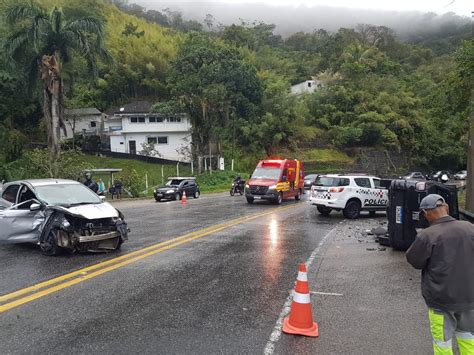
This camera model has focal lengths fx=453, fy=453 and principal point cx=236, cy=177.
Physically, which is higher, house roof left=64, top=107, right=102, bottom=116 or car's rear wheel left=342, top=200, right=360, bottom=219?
house roof left=64, top=107, right=102, bottom=116

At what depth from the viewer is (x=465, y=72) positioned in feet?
48.7

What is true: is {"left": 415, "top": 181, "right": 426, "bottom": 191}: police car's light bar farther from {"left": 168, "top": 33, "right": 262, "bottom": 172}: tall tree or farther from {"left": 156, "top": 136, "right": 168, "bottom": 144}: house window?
{"left": 156, "top": 136, "right": 168, "bottom": 144}: house window

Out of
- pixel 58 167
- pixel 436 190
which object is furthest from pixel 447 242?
pixel 58 167

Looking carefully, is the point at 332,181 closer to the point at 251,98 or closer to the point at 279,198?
the point at 279,198

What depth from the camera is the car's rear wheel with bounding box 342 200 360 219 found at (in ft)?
58.4

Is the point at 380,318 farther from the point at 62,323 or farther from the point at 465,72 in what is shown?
the point at 465,72

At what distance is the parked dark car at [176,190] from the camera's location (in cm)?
2902

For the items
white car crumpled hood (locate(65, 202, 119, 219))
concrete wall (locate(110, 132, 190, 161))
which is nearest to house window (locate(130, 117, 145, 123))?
concrete wall (locate(110, 132, 190, 161))

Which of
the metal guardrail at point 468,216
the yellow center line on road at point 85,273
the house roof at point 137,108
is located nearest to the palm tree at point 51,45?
the yellow center line on road at point 85,273

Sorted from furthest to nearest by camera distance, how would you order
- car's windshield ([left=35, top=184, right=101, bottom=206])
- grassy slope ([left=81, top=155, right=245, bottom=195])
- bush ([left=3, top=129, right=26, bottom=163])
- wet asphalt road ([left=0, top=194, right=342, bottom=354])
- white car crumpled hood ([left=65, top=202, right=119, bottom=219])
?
bush ([left=3, top=129, right=26, bottom=163]), grassy slope ([left=81, top=155, right=245, bottom=195]), car's windshield ([left=35, top=184, right=101, bottom=206]), white car crumpled hood ([left=65, top=202, right=119, bottom=219]), wet asphalt road ([left=0, top=194, right=342, bottom=354])

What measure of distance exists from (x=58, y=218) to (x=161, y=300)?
156 inches

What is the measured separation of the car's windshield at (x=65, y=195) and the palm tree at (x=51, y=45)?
19087 millimetres

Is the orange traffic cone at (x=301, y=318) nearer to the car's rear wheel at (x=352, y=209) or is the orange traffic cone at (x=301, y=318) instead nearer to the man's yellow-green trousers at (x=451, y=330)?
the man's yellow-green trousers at (x=451, y=330)

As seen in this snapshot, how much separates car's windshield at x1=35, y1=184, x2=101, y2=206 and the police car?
396 inches
